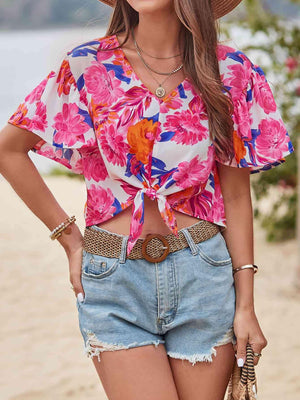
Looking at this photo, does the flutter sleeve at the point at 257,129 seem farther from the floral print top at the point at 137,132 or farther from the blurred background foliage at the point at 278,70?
the blurred background foliage at the point at 278,70

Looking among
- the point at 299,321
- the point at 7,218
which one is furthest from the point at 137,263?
the point at 7,218

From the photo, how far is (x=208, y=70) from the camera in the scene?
7.45ft

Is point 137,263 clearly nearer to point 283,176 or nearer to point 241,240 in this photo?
point 241,240

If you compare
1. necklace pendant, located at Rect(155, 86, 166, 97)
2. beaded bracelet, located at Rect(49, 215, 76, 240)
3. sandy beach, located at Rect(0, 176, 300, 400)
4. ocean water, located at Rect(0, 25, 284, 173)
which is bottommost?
sandy beach, located at Rect(0, 176, 300, 400)

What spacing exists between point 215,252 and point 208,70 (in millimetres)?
509

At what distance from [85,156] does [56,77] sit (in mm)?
237

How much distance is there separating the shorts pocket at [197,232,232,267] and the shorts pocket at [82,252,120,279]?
0.79ft

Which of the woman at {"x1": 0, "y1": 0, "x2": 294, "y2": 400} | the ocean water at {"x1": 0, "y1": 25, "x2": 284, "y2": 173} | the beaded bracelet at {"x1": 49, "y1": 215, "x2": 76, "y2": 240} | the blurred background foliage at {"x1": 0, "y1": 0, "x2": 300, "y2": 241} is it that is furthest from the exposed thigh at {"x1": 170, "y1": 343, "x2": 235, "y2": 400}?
the blurred background foliage at {"x1": 0, "y1": 0, "x2": 300, "y2": 241}

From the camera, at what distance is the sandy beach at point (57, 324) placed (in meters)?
5.05

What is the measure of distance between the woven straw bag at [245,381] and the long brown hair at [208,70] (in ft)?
1.90

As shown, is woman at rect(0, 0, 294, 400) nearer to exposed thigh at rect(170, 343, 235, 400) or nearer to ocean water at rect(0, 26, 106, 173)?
exposed thigh at rect(170, 343, 235, 400)

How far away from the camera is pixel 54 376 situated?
527 cm

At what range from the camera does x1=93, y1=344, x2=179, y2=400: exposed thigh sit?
7.07 feet

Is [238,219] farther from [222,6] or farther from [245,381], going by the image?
[222,6]
